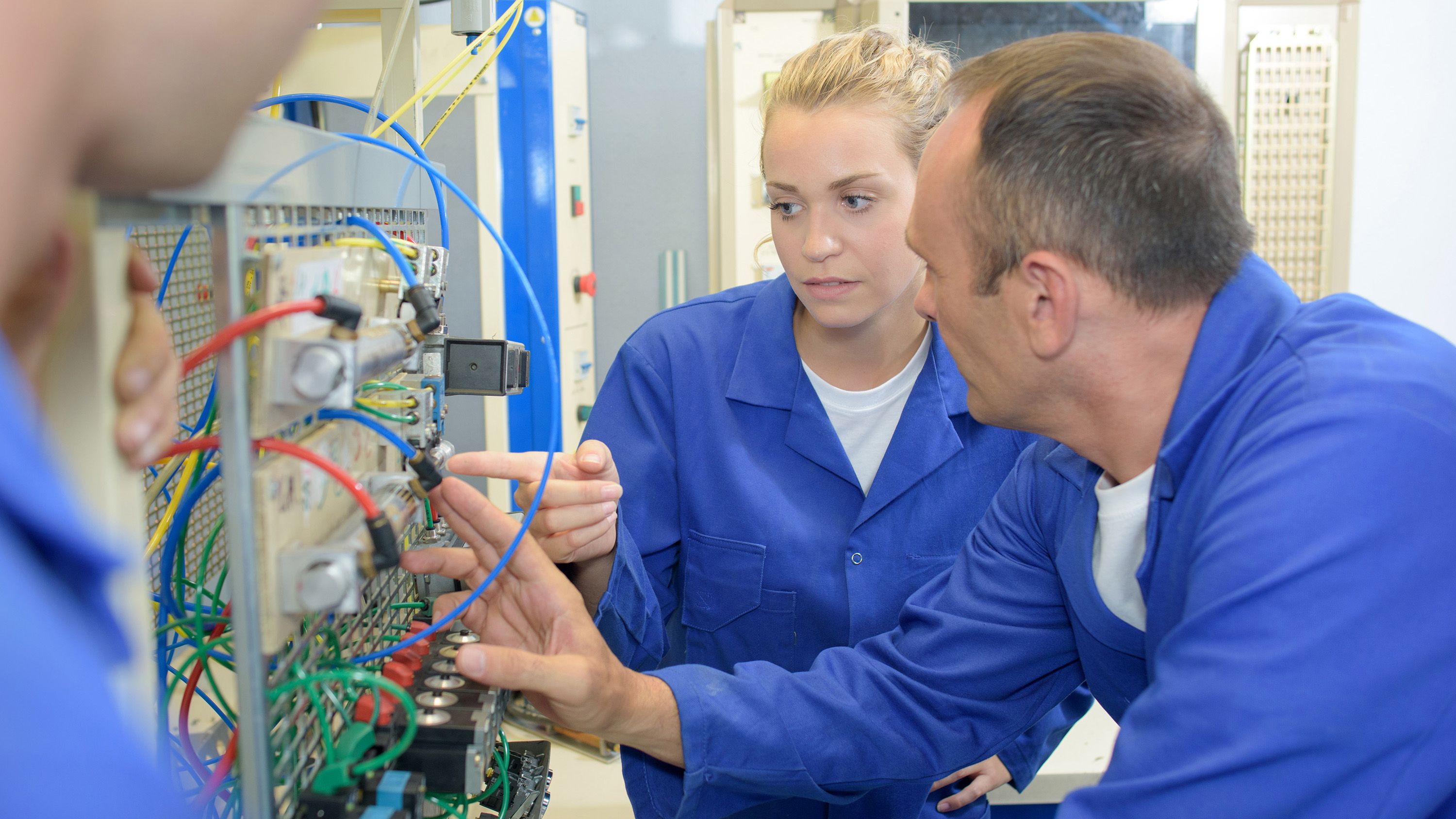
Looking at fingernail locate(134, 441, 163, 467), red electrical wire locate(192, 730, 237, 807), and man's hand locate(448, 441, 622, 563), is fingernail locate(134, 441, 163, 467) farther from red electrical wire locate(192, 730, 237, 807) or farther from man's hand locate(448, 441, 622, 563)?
man's hand locate(448, 441, 622, 563)

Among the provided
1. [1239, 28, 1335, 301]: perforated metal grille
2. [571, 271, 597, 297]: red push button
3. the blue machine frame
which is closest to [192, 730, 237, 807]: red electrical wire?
the blue machine frame

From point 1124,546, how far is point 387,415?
72cm

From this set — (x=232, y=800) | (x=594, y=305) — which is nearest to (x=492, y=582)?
(x=232, y=800)

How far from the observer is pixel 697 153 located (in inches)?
121

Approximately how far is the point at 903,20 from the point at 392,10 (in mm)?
1313

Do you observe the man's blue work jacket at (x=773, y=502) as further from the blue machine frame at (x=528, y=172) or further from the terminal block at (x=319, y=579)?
the blue machine frame at (x=528, y=172)

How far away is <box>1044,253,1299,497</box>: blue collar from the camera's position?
90 cm

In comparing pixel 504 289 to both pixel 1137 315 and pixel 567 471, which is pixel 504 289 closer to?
pixel 567 471

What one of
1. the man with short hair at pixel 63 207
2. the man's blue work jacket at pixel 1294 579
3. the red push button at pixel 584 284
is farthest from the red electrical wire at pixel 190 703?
the red push button at pixel 584 284

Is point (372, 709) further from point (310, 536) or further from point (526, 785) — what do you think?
point (526, 785)

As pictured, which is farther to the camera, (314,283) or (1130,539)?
(1130,539)

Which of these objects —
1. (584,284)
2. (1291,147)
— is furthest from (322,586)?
(1291,147)

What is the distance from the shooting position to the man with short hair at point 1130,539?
0.69m

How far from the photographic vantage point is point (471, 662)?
31.1 inches
